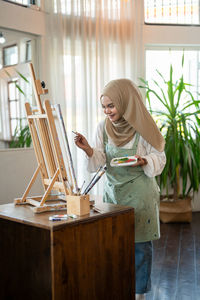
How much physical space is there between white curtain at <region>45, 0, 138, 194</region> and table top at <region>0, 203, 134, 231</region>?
2214 mm

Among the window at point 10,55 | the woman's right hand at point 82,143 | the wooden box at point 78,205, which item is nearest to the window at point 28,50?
the window at point 10,55

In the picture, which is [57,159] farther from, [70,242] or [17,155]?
[17,155]

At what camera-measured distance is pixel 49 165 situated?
2104 mm

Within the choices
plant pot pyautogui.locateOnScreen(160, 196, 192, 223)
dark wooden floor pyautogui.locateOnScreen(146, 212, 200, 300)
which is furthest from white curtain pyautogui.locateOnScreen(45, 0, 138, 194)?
dark wooden floor pyautogui.locateOnScreen(146, 212, 200, 300)

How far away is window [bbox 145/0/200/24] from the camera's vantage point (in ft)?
16.4

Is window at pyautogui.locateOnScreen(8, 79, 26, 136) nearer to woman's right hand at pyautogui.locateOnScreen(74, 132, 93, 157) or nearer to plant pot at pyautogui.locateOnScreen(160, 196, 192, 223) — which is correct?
woman's right hand at pyautogui.locateOnScreen(74, 132, 93, 157)

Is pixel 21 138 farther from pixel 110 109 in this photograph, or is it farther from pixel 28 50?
pixel 110 109

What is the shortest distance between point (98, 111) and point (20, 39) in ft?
3.87

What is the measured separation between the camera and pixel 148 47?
16.7 ft

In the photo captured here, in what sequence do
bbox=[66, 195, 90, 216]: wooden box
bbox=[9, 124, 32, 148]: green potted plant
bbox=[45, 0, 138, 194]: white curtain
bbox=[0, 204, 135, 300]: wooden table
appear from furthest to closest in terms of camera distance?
bbox=[45, 0, 138, 194]: white curtain → bbox=[9, 124, 32, 148]: green potted plant → bbox=[66, 195, 90, 216]: wooden box → bbox=[0, 204, 135, 300]: wooden table

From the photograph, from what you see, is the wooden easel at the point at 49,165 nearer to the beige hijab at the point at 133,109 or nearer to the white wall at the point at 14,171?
the beige hijab at the point at 133,109

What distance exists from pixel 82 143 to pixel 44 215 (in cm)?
51

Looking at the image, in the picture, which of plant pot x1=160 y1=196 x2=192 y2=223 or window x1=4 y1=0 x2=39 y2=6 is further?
plant pot x1=160 y1=196 x2=192 y2=223

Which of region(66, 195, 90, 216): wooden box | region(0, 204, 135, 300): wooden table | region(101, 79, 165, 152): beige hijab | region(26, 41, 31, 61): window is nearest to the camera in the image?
region(0, 204, 135, 300): wooden table
